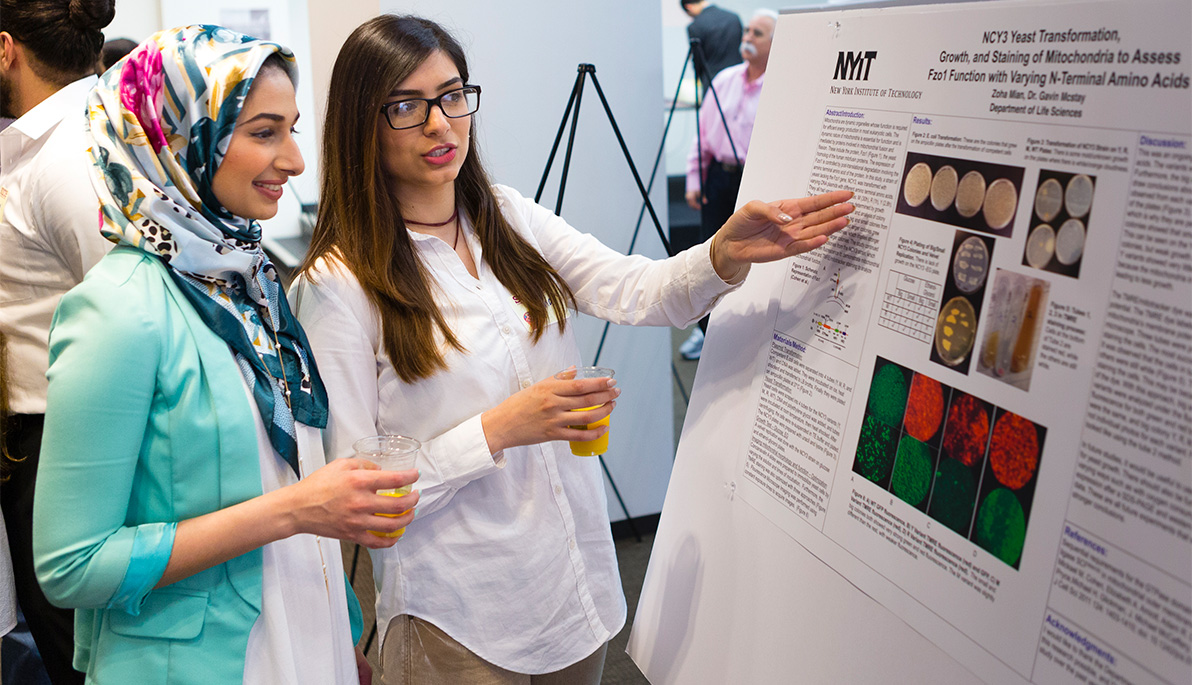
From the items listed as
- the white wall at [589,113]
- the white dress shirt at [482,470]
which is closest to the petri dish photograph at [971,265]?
the white dress shirt at [482,470]

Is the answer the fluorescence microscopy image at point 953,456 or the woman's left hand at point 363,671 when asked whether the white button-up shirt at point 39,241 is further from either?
the fluorescence microscopy image at point 953,456

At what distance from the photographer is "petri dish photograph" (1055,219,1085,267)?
102 centimetres

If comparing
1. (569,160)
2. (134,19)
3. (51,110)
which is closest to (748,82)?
(569,160)

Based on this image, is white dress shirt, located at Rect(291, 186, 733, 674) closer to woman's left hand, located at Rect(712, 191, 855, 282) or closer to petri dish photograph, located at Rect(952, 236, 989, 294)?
woman's left hand, located at Rect(712, 191, 855, 282)

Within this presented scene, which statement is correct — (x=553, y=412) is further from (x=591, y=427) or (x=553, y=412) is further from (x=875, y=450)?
(x=875, y=450)

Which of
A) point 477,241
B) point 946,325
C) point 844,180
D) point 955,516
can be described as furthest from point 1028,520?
point 477,241

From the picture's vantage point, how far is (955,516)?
1169 millimetres

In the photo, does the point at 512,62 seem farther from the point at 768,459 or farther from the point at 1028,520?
the point at 1028,520

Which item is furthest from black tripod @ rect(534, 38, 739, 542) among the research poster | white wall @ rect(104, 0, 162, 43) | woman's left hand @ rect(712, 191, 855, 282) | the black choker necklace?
white wall @ rect(104, 0, 162, 43)

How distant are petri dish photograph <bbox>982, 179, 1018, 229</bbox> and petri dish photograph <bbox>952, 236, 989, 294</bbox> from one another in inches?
1.3

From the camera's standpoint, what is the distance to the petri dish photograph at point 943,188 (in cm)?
121

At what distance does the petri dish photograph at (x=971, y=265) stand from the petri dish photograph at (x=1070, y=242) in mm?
108

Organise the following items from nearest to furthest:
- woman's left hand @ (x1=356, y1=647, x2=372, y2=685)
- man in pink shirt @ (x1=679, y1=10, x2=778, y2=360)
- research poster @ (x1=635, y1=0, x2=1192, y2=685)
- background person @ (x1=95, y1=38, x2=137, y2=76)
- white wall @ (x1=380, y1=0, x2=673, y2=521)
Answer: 1. research poster @ (x1=635, y1=0, x2=1192, y2=685)
2. woman's left hand @ (x1=356, y1=647, x2=372, y2=685)
3. white wall @ (x1=380, y1=0, x2=673, y2=521)
4. background person @ (x1=95, y1=38, x2=137, y2=76)
5. man in pink shirt @ (x1=679, y1=10, x2=778, y2=360)

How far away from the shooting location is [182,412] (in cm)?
126
